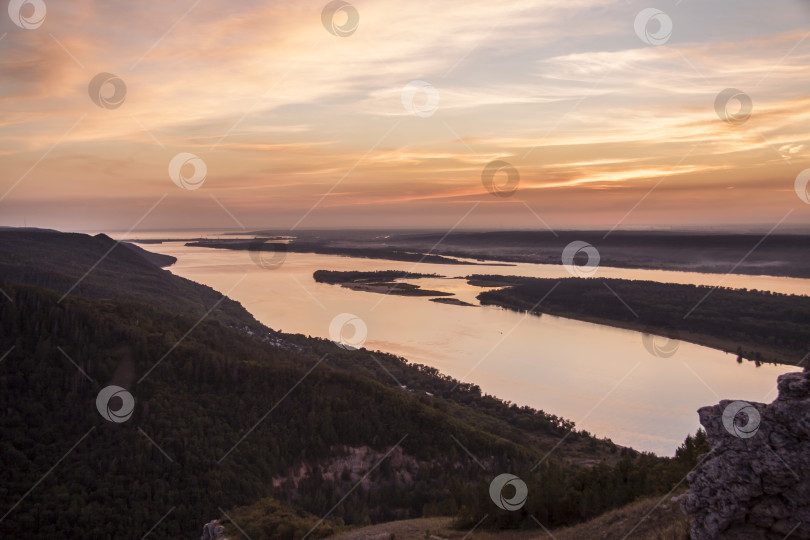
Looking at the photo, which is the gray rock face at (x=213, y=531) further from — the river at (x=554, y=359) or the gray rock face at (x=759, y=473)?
the river at (x=554, y=359)

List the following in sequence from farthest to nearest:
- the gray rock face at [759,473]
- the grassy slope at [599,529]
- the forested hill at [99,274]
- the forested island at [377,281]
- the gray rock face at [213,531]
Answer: the forested island at [377,281] → the forested hill at [99,274] → the gray rock face at [213,531] → the grassy slope at [599,529] → the gray rock face at [759,473]

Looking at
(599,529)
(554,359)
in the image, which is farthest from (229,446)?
(554,359)

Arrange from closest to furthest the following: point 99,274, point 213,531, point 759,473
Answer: point 759,473 < point 213,531 < point 99,274

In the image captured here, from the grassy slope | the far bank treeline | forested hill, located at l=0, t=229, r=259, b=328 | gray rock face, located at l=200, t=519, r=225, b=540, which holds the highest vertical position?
the far bank treeline

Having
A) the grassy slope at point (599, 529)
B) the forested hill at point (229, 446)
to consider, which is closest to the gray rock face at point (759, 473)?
the grassy slope at point (599, 529)

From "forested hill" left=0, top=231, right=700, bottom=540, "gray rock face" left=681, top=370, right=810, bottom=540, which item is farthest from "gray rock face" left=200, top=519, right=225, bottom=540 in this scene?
"gray rock face" left=681, top=370, right=810, bottom=540

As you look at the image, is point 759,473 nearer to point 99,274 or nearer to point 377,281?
point 99,274

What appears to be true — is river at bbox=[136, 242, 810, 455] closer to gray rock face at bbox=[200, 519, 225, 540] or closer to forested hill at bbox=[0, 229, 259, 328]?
forested hill at bbox=[0, 229, 259, 328]
